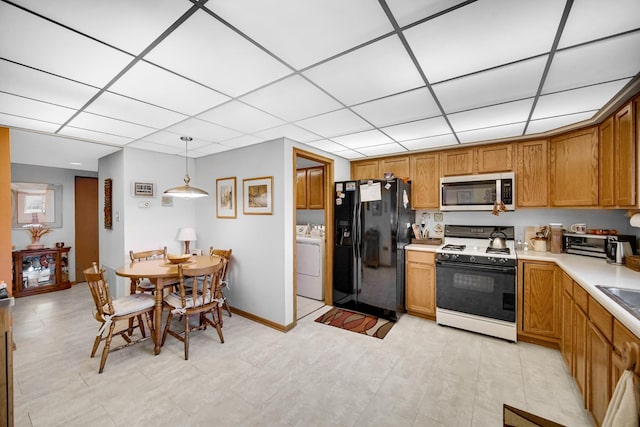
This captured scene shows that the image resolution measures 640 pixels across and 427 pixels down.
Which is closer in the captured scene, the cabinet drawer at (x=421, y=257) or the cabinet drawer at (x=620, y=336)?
the cabinet drawer at (x=620, y=336)

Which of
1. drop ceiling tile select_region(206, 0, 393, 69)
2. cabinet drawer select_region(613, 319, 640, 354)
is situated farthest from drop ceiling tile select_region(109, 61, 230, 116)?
cabinet drawer select_region(613, 319, 640, 354)

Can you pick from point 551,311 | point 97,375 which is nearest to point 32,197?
point 97,375

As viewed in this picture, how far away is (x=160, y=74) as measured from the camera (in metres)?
1.72

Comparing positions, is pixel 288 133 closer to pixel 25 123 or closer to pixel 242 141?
pixel 242 141

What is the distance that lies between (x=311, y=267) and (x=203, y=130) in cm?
256

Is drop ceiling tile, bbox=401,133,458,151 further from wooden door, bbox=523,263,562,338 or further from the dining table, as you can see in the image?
the dining table

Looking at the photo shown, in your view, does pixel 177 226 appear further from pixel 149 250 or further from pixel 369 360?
pixel 369 360

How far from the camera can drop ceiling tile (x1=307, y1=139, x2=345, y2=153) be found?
336cm

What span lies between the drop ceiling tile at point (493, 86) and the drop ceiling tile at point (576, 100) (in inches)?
10.2

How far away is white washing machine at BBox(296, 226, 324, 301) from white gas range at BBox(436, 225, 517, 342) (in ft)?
5.69

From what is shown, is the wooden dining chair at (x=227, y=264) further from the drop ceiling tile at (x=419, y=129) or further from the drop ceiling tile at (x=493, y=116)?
the drop ceiling tile at (x=493, y=116)

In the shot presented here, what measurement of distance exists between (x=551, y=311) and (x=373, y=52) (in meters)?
3.04

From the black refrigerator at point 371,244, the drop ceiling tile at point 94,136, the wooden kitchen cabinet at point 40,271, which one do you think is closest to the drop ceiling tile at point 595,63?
the black refrigerator at point 371,244

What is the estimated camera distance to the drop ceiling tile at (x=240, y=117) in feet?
7.49
